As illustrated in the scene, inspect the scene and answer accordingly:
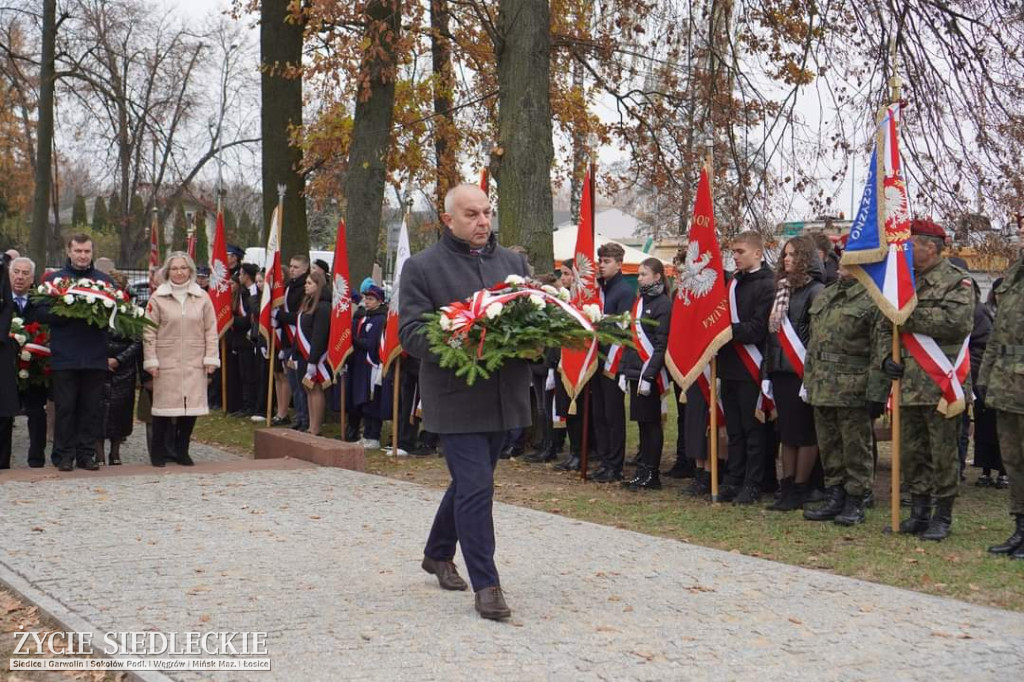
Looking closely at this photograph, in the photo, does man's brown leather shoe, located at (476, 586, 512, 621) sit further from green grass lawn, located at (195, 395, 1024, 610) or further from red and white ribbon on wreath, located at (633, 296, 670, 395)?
red and white ribbon on wreath, located at (633, 296, 670, 395)

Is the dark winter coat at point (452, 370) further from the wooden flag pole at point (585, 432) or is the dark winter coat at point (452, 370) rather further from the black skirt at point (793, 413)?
the wooden flag pole at point (585, 432)

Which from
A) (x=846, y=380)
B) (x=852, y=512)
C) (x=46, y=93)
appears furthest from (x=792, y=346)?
(x=46, y=93)

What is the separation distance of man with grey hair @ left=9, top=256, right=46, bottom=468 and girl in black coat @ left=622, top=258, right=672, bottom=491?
18.5 feet

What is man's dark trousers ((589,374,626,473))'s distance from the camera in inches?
460

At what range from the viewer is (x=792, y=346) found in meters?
9.61

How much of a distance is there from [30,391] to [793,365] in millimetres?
7201

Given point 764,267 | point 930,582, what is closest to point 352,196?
point 764,267

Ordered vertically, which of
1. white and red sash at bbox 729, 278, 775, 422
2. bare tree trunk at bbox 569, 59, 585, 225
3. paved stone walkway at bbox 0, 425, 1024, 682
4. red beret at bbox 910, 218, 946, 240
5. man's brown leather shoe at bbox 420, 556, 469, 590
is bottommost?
paved stone walkway at bbox 0, 425, 1024, 682

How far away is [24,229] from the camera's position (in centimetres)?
5466

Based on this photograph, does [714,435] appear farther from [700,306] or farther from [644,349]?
[644,349]

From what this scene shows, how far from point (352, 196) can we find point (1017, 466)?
12800 millimetres

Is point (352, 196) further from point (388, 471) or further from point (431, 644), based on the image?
point (431, 644)

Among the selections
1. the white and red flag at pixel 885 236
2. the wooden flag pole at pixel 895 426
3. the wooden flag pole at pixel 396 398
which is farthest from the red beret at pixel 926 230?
the wooden flag pole at pixel 396 398

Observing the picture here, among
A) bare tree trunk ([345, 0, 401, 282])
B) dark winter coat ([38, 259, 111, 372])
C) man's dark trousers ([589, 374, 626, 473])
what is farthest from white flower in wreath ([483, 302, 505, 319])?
bare tree trunk ([345, 0, 401, 282])
